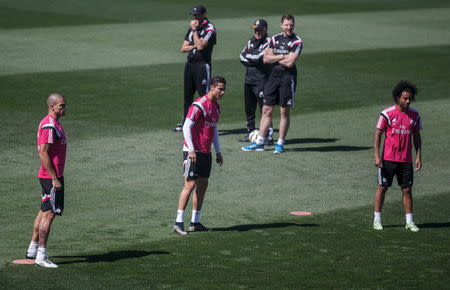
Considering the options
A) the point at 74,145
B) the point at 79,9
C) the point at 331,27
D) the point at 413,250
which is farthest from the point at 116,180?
the point at 79,9

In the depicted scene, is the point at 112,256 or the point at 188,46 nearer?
the point at 112,256

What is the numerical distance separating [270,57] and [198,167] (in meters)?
5.95

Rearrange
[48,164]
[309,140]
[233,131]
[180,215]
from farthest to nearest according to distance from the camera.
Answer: [233,131] < [309,140] < [180,215] < [48,164]

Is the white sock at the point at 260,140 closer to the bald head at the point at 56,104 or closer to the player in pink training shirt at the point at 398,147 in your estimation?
the player in pink training shirt at the point at 398,147

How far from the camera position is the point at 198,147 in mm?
12289

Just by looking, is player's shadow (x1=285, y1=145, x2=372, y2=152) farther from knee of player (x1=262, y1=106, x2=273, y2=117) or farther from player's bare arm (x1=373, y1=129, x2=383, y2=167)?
player's bare arm (x1=373, y1=129, x2=383, y2=167)

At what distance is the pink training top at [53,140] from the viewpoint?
10555 mm

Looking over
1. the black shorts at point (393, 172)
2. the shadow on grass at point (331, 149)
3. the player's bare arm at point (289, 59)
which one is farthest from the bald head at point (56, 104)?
the shadow on grass at point (331, 149)

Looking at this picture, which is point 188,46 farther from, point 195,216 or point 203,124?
point 195,216

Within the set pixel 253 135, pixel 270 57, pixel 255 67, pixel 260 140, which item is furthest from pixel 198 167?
pixel 255 67

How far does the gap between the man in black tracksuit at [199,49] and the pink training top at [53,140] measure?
337 inches

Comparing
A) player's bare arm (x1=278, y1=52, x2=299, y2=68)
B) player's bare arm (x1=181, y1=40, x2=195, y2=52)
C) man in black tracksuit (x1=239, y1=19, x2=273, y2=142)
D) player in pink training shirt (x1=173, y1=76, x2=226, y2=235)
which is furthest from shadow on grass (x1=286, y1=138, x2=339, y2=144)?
player in pink training shirt (x1=173, y1=76, x2=226, y2=235)

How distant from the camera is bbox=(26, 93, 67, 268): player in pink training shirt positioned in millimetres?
10547

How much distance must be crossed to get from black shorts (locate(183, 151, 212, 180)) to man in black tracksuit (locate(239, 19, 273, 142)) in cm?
629
